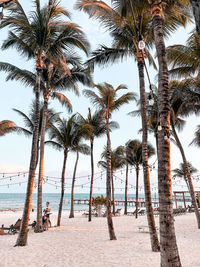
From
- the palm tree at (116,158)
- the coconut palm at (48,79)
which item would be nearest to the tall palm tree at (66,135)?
the coconut palm at (48,79)

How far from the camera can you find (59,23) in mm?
9062

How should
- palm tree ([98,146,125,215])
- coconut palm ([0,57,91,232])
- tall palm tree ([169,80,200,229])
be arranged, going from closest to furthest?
coconut palm ([0,57,91,232]), tall palm tree ([169,80,200,229]), palm tree ([98,146,125,215])

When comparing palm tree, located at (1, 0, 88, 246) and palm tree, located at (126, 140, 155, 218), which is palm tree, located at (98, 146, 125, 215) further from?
palm tree, located at (1, 0, 88, 246)

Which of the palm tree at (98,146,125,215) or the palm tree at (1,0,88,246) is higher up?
the palm tree at (1,0,88,246)

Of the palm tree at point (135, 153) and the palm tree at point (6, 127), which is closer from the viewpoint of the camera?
the palm tree at point (6, 127)

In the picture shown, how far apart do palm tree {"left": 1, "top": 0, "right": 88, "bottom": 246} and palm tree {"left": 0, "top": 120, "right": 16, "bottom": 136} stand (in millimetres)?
6152

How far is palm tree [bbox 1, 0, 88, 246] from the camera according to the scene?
26.6 ft

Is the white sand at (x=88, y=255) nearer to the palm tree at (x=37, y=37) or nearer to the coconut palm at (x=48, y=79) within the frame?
the palm tree at (x=37, y=37)

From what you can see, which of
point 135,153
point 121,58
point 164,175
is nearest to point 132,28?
point 121,58

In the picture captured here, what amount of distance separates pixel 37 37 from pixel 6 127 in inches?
310

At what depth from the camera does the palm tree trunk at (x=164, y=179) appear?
3.44 meters

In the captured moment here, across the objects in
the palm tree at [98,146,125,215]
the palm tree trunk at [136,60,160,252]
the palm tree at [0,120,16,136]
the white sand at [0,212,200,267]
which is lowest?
→ the white sand at [0,212,200,267]

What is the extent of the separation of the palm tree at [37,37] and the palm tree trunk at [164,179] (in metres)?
5.67

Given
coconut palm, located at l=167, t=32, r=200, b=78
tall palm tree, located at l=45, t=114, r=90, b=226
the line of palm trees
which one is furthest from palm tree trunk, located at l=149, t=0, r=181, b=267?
tall palm tree, located at l=45, t=114, r=90, b=226
